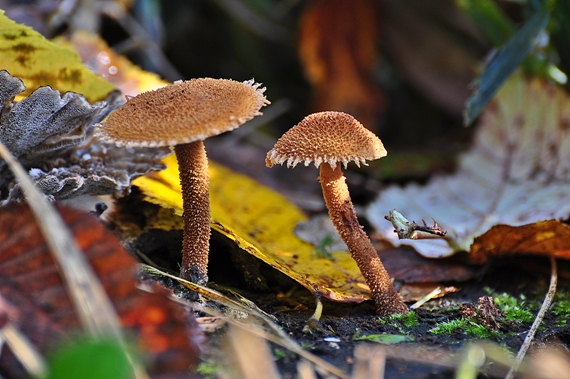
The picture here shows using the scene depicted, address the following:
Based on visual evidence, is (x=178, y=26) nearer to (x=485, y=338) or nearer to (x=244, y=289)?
(x=244, y=289)

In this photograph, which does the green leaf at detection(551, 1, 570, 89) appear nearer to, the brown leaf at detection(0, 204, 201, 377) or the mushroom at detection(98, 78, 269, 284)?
the mushroom at detection(98, 78, 269, 284)

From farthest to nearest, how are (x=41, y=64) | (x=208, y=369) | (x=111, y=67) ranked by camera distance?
(x=111, y=67) → (x=41, y=64) → (x=208, y=369)

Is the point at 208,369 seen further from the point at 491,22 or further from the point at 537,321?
the point at 491,22

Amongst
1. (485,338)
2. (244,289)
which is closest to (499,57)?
(485,338)

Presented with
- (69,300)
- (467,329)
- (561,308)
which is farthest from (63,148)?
(561,308)

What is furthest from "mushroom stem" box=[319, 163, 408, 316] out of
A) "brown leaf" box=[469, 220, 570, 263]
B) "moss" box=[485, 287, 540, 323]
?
"brown leaf" box=[469, 220, 570, 263]

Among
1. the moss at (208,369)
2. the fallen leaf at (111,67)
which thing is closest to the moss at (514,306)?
the moss at (208,369)

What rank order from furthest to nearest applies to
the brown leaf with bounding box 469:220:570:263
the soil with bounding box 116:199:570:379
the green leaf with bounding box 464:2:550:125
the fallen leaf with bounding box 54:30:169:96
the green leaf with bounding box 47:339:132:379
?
the fallen leaf with bounding box 54:30:169:96
the green leaf with bounding box 464:2:550:125
the brown leaf with bounding box 469:220:570:263
the soil with bounding box 116:199:570:379
the green leaf with bounding box 47:339:132:379
